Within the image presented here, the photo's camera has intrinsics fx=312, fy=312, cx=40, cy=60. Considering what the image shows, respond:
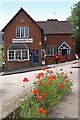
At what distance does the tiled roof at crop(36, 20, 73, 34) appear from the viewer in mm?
54594

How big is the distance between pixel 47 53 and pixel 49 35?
10.5 ft

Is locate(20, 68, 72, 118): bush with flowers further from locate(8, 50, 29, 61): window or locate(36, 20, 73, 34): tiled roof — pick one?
locate(36, 20, 73, 34): tiled roof

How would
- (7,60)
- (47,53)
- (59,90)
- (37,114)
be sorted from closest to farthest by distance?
(37,114) < (59,90) < (7,60) < (47,53)

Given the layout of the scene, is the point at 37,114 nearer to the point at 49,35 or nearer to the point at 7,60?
the point at 7,60

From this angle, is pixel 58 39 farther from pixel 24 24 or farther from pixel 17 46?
pixel 17 46

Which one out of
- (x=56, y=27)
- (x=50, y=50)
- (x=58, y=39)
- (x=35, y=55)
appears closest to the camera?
(x=35, y=55)

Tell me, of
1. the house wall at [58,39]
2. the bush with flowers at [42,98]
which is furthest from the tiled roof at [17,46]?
the bush with flowers at [42,98]

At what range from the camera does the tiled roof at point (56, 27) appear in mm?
54594

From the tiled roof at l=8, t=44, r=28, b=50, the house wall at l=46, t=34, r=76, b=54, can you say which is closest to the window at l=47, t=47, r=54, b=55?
the house wall at l=46, t=34, r=76, b=54

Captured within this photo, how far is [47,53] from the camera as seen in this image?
54.1m

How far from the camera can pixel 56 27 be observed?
56.4m

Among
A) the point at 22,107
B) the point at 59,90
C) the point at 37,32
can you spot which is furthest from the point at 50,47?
the point at 22,107

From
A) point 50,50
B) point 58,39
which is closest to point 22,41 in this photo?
point 50,50

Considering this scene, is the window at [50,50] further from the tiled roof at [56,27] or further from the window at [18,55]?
the window at [18,55]
